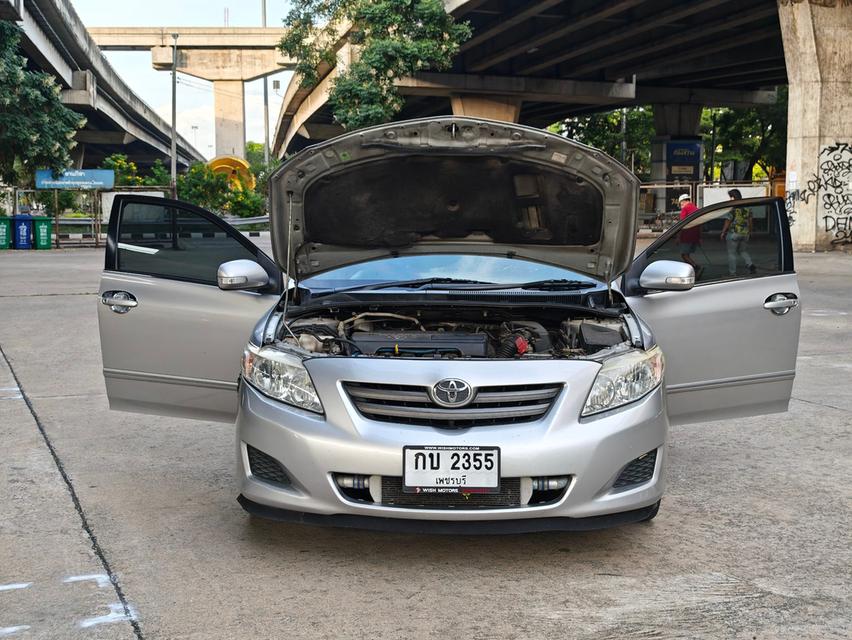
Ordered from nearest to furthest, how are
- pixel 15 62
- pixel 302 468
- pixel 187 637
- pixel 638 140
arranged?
pixel 187 637, pixel 302 468, pixel 15 62, pixel 638 140

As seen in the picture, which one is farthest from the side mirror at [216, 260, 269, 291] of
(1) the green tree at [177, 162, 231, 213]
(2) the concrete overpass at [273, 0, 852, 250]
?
(1) the green tree at [177, 162, 231, 213]

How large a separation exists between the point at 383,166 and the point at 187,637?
7.96 ft

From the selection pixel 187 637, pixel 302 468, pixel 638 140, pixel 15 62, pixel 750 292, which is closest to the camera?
pixel 187 637

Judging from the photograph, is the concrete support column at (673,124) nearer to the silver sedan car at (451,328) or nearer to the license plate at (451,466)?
the silver sedan car at (451,328)

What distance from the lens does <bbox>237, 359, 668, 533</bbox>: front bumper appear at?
377cm

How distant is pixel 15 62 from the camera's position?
29.3 metres

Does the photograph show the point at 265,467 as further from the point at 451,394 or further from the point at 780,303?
the point at 780,303

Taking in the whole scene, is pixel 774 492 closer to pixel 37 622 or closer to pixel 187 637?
pixel 187 637

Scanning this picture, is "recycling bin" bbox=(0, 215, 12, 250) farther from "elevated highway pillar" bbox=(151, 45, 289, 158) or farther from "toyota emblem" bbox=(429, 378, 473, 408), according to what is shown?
"elevated highway pillar" bbox=(151, 45, 289, 158)

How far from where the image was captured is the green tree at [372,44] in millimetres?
33469

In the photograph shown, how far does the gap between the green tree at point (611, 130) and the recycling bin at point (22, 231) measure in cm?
3203

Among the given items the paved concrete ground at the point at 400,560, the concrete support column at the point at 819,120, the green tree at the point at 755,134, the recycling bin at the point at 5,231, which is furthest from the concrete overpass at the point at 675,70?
the paved concrete ground at the point at 400,560

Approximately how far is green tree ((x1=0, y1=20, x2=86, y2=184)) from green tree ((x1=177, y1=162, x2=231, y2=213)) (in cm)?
1342

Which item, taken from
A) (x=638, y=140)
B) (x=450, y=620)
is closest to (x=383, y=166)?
(x=450, y=620)
